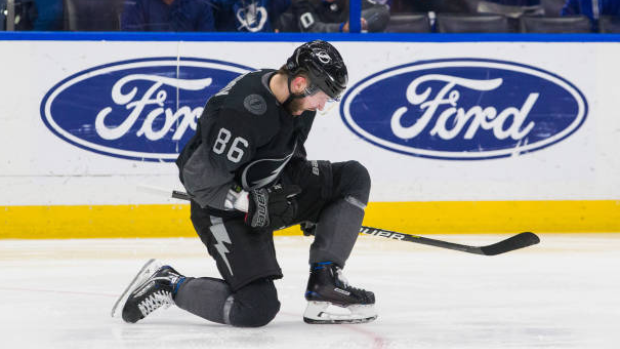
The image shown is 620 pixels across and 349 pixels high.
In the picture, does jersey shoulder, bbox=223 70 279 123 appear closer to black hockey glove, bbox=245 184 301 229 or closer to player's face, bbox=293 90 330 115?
player's face, bbox=293 90 330 115

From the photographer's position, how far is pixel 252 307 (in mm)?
2654

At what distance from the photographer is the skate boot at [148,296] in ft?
9.07

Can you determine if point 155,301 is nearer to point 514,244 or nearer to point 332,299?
point 332,299

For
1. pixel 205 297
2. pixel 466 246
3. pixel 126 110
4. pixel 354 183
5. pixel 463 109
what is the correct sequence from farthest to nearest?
pixel 463 109 < pixel 126 110 < pixel 466 246 < pixel 354 183 < pixel 205 297

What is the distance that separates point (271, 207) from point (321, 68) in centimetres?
41

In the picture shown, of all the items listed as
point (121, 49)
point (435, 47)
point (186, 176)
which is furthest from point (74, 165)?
point (186, 176)

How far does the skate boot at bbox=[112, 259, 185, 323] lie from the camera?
277 centimetres

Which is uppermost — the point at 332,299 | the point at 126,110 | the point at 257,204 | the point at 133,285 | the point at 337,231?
the point at 257,204

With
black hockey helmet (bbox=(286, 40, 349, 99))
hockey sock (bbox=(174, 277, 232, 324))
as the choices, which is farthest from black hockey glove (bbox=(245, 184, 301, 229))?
black hockey helmet (bbox=(286, 40, 349, 99))

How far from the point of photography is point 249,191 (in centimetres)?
274

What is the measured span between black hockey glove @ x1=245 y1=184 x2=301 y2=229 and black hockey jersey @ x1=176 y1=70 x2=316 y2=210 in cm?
7

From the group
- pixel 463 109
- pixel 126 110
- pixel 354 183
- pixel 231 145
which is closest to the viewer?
pixel 231 145

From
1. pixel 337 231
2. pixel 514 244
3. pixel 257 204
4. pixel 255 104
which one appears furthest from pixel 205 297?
pixel 514 244

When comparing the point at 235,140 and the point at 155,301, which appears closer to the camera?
the point at 235,140
